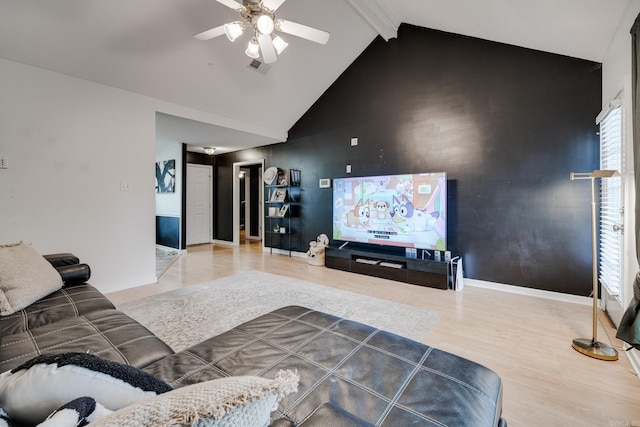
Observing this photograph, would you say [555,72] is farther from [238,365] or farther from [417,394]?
[238,365]

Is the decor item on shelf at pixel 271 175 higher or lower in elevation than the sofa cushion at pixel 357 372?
higher

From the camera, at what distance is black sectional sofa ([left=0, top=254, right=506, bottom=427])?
877 millimetres

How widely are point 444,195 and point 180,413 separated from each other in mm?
3798

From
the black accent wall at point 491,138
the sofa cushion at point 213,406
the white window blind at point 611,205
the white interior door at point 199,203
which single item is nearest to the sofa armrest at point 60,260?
the sofa cushion at point 213,406

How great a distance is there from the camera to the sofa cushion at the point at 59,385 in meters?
0.55

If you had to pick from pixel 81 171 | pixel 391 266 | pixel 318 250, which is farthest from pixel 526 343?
pixel 81 171

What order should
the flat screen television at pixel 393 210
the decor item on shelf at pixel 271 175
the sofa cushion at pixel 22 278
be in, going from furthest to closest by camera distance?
the decor item on shelf at pixel 271 175 < the flat screen television at pixel 393 210 < the sofa cushion at pixel 22 278

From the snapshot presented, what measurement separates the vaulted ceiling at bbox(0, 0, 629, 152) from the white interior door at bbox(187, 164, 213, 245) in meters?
2.19

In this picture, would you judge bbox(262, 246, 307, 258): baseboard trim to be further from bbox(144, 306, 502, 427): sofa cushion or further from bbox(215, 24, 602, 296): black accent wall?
bbox(144, 306, 502, 427): sofa cushion

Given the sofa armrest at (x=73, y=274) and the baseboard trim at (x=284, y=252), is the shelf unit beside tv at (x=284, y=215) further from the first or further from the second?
the sofa armrest at (x=73, y=274)

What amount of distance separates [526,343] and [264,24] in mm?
3370

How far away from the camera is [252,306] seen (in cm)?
299

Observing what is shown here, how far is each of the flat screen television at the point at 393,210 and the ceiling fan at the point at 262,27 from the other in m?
2.20

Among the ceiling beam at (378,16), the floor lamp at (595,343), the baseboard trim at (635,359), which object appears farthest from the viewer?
the ceiling beam at (378,16)
